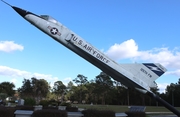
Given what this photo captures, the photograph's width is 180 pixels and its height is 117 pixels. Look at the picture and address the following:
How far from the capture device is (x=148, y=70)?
12.1 m

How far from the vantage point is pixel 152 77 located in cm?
1216

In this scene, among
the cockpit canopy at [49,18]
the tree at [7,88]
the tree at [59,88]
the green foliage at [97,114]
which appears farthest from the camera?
the tree at [59,88]

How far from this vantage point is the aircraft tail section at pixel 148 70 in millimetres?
12047

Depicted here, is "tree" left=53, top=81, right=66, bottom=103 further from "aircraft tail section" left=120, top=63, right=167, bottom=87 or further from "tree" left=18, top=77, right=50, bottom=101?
"aircraft tail section" left=120, top=63, right=167, bottom=87

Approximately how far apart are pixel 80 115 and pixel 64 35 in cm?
414

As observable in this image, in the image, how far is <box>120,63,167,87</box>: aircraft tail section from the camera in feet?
39.5

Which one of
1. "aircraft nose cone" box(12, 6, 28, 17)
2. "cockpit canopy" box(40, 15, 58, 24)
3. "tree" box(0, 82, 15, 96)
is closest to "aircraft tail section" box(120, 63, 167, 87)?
"cockpit canopy" box(40, 15, 58, 24)

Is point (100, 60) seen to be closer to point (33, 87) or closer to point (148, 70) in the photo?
point (148, 70)

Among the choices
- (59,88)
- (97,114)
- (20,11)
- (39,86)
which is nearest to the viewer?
(20,11)

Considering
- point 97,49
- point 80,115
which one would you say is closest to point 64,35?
point 97,49

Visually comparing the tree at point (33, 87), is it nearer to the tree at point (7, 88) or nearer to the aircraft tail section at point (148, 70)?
the tree at point (7, 88)

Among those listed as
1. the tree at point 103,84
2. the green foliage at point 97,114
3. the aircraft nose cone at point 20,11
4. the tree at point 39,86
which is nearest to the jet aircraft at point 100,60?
the aircraft nose cone at point 20,11

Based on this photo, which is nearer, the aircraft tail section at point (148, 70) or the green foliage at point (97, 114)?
the green foliage at point (97, 114)

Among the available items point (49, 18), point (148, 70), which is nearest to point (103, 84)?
point (148, 70)
